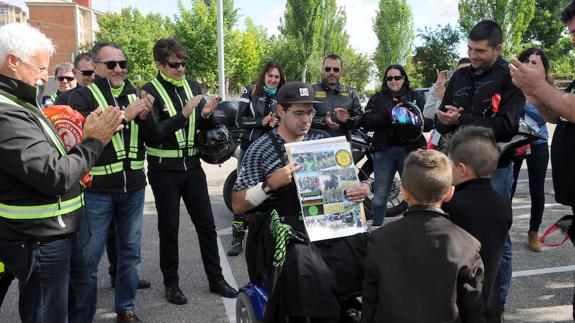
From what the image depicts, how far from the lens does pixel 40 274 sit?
2420 mm

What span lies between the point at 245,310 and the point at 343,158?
44.9 inches

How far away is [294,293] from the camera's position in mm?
2492

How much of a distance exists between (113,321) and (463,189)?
2812 millimetres

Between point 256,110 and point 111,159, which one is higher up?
point 256,110

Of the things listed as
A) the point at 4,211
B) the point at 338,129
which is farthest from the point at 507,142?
the point at 4,211

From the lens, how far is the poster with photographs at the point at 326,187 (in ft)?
9.09

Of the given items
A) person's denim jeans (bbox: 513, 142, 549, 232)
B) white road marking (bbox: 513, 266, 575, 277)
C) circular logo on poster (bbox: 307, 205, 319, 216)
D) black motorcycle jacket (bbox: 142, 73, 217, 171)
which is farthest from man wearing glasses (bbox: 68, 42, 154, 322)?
person's denim jeans (bbox: 513, 142, 549, 232)

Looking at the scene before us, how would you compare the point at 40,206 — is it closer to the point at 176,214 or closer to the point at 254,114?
the point at 176,214

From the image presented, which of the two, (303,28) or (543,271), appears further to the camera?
(303,28)

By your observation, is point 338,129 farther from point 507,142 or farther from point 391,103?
point 507,142

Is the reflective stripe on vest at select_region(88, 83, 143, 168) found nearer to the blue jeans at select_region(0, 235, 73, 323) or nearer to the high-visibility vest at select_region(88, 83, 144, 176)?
the high-visibility vest at select_region(88, 83, 144, 176)

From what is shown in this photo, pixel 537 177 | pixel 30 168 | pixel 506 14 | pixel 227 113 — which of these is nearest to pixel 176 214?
pixel 30 168

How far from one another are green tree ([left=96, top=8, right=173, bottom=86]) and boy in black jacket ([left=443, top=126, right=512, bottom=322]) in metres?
34.9

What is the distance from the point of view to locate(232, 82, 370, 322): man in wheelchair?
249 cm
